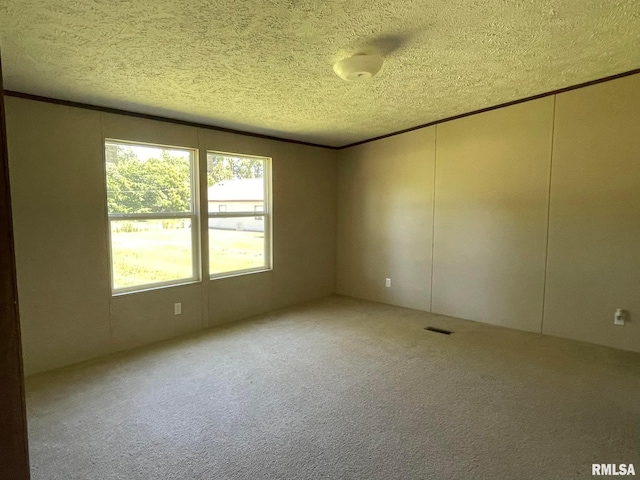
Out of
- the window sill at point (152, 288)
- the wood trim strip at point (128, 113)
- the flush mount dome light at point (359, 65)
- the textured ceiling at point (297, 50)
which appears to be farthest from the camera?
the window sill at point (152, 288)

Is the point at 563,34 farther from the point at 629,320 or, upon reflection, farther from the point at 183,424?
the point at 183,424

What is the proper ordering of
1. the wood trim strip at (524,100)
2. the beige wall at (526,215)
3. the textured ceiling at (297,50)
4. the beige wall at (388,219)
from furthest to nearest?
1. the beige wall at (388,219)
2. the beige wall at (526,215)
3. the wood trim strip at (524,100)
4. the textured ceiling at (297,50)

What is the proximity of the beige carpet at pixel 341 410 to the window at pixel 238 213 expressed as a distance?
1.05 metres

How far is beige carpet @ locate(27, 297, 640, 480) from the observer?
188 centimetres

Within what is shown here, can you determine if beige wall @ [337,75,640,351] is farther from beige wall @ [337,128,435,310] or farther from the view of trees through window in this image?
the view of trees through window

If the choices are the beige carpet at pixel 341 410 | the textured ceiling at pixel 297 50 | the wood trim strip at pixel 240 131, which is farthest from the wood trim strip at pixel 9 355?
the wood trim strip at pixel 240 131

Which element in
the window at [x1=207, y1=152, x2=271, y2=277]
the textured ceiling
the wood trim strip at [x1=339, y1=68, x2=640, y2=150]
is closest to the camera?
the textured ceiling

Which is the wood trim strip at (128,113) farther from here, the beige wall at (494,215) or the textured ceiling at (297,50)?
the beige wall at (494,215)

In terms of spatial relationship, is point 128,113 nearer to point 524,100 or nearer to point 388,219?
point 388,219

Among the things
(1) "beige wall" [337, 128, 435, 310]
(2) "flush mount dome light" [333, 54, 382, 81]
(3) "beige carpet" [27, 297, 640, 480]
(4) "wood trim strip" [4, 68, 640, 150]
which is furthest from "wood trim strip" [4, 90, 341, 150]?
(3) "beige carpet" [27, 297, 640, 480]

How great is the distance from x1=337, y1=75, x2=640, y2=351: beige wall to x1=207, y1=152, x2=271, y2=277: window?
159 cm

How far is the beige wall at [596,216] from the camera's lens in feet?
10.5

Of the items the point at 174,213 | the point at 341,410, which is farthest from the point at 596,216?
the point at 174,213

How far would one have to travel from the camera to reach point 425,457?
192cm
